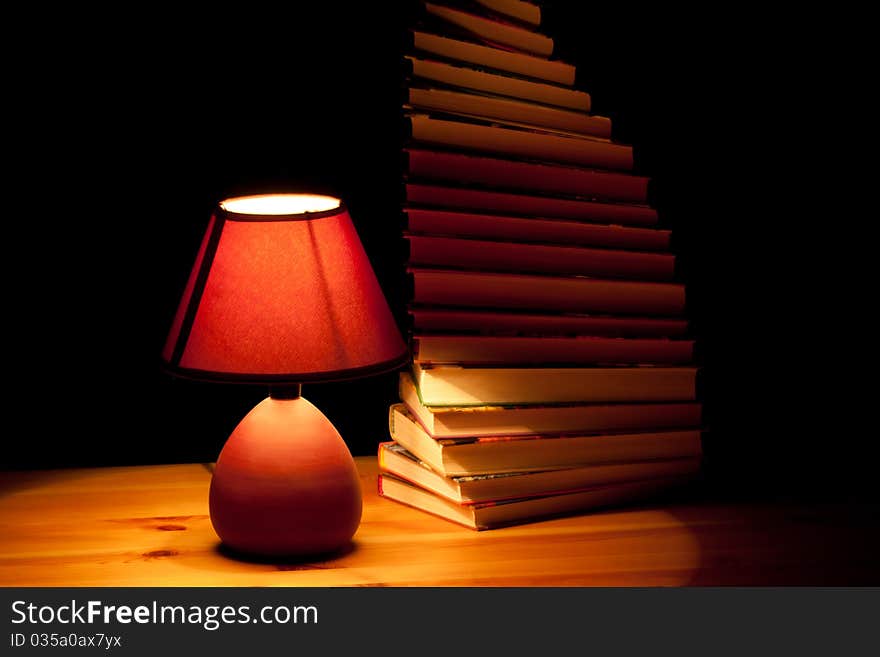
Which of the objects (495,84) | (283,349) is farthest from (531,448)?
(495,84)

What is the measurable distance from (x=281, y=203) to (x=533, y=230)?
13.3 inches

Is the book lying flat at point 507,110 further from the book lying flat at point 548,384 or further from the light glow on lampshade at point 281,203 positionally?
the book lying flat at point 548,384

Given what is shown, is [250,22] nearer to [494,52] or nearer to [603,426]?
[494,52]

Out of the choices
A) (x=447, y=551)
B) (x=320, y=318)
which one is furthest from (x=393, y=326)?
(x=447, y=551)

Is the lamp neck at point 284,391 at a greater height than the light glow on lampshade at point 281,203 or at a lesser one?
lesser

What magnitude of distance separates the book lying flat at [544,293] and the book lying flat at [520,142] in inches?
6.9

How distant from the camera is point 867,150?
73.2 inches

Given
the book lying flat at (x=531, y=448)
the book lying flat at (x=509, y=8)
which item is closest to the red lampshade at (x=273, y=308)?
the book lying flat at (x=531, y=448)

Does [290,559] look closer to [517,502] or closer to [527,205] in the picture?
[517,502]

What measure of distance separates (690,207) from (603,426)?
534mm

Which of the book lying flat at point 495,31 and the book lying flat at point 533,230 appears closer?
the book lying flat at point 533,230

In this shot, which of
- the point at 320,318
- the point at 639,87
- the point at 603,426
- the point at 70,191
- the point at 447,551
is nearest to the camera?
the point at 320,318

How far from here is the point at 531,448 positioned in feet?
4.79

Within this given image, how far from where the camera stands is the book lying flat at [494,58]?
1.53 metres
